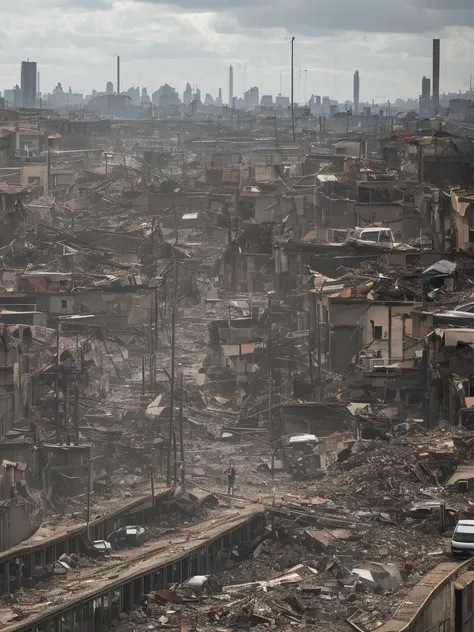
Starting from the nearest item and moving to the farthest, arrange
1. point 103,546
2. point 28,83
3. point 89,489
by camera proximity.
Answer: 1. point 103,546
2. point 89,489
3. point 28,83

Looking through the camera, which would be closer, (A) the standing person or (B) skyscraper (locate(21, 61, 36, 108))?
(A) the standing person

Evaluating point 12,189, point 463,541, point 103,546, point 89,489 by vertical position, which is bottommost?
point 103,546

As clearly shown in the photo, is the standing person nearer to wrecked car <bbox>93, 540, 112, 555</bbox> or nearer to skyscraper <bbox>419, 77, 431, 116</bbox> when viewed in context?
wrecked car <bbox>93, 540, 112, 555</bbox>

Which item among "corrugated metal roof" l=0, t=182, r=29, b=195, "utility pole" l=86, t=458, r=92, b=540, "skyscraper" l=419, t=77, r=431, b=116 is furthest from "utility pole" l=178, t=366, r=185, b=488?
"skyscraper" l=419, t=77, r=431, b=116

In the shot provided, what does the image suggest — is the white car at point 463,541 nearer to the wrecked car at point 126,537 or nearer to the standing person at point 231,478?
the wrecked car at point 126,537

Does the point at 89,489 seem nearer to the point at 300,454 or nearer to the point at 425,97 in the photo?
the point at 300,454

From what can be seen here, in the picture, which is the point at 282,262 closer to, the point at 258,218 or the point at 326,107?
the point at 258,218

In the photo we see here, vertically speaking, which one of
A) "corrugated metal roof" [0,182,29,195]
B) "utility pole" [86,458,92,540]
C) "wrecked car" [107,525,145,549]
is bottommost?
"wrecked car" [107,525,145,549]

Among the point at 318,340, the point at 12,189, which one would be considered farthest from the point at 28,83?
the point at 318,340
